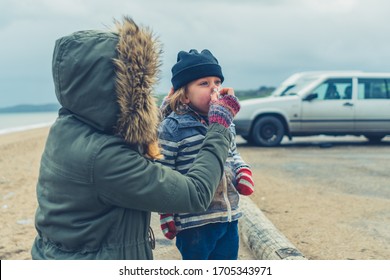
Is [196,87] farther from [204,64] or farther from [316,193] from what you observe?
[316,193]

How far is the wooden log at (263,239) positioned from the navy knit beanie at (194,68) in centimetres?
168

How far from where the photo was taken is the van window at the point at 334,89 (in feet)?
44.1

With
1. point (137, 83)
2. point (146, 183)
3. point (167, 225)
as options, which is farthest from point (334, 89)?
point (146, 183)

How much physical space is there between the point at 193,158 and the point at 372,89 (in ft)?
38.9

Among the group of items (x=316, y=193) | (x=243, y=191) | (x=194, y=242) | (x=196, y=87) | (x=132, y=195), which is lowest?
(x=316, y=193)

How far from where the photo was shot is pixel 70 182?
6.30 ft

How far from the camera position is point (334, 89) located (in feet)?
44.4

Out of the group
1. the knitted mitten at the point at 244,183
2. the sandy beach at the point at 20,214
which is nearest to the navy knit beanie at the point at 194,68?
the knitted mitten at the point at 244,183

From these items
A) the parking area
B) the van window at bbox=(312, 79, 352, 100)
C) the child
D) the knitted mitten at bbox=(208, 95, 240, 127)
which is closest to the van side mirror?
the van window at bbox=(312, 79, 352, 100)

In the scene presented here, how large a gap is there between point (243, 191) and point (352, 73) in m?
11.5

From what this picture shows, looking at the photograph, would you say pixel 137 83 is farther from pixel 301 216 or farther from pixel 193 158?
pixel 301 216

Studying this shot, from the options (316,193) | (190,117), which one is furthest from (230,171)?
(316,193)

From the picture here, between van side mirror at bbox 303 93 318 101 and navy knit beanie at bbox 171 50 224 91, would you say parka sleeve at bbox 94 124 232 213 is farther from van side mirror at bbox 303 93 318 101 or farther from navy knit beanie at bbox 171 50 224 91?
van side mirror at bbox 303 93 318 101

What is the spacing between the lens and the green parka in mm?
1889
